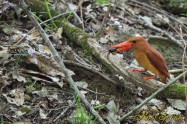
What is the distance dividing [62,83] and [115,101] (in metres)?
0.64

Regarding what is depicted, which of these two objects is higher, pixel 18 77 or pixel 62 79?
pixel 18 77

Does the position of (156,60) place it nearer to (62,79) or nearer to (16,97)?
(62,79)

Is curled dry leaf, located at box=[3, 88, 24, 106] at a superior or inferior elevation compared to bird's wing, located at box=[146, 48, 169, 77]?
inferior

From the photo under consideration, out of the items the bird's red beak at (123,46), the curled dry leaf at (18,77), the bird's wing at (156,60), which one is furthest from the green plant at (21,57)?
the bird's wing at (156,60)

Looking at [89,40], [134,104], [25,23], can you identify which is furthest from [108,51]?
[25,23]

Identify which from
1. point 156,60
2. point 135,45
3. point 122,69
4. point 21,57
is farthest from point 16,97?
point 156,60

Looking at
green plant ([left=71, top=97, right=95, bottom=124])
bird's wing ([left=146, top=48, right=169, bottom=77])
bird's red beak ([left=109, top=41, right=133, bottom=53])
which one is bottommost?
green plant ([left=71, top=97, right=95, bottom=124])

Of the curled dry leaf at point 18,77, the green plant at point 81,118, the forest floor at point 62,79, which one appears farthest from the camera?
the curled dry leaf at point 18,77

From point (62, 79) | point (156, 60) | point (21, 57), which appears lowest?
point (62, 79)

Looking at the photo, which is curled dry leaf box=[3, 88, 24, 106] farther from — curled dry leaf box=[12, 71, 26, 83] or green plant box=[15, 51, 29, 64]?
green plant box=[15, 51, 29, 64]

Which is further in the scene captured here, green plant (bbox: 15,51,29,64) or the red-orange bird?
the red-orange bird

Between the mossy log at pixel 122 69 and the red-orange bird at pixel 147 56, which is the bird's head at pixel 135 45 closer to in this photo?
the red-orange bird at pixel 147 56

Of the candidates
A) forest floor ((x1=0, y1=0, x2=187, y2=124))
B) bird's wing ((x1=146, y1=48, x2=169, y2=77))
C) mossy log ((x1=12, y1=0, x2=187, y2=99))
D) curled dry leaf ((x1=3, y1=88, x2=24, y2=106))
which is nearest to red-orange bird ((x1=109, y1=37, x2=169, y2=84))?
bird's wing ((x1=146, y1=48, x2=169, y2=77))

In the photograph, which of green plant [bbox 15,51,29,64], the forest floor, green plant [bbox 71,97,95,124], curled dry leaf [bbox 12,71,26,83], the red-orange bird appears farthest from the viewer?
the red-orange bird
